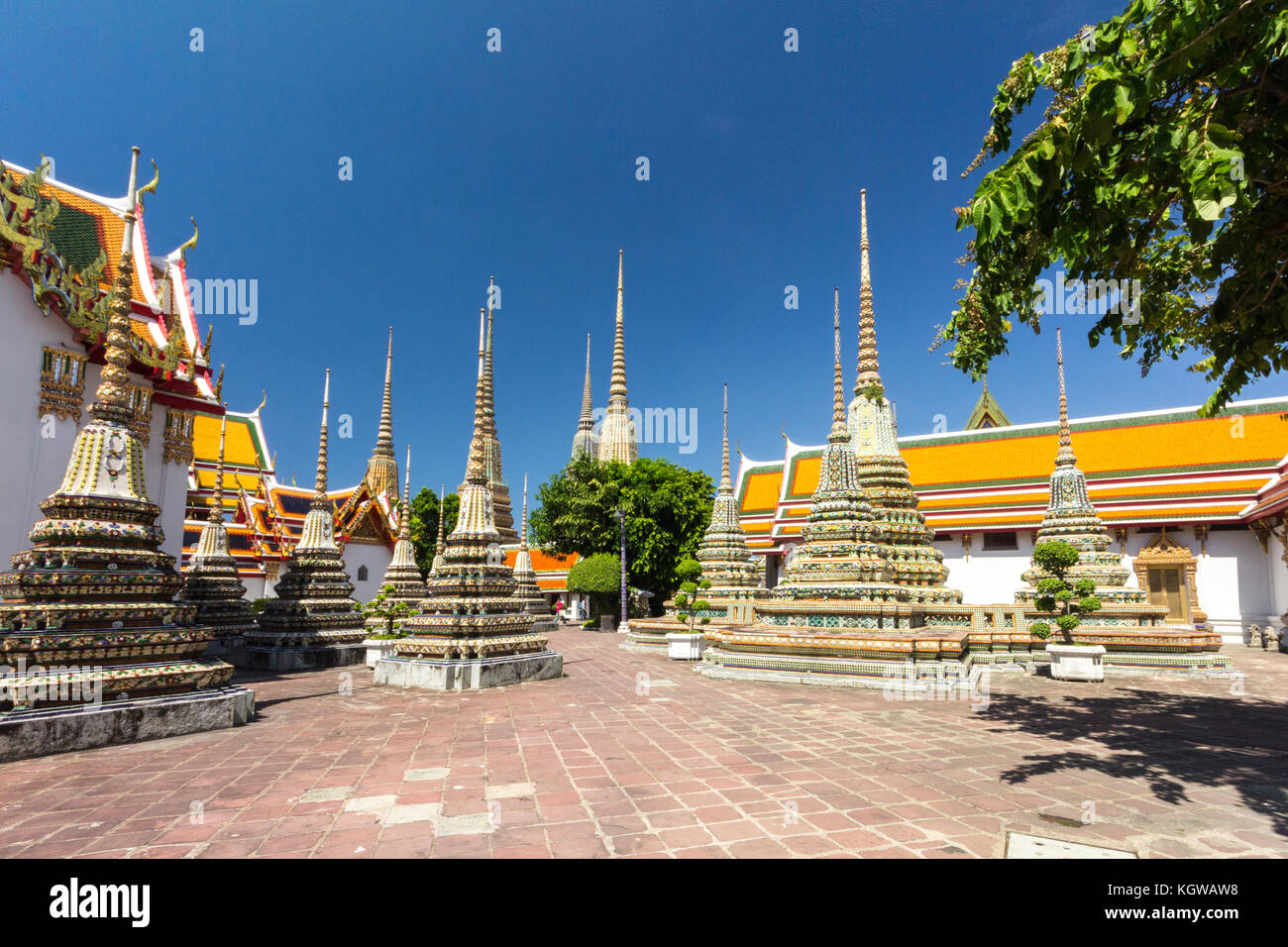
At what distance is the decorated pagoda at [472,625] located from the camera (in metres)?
10.4

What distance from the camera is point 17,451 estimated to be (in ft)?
30.6

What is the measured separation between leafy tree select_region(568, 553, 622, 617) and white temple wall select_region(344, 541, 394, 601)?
8295 millimetres

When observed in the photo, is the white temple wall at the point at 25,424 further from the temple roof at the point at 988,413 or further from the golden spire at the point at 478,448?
the temple roof at the point at 988,413

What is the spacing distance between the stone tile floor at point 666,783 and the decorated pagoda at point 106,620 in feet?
1.07

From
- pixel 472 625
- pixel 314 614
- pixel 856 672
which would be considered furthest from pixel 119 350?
pixel 856 672

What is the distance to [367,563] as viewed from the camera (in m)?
27.1

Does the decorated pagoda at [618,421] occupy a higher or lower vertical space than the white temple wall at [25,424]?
higher

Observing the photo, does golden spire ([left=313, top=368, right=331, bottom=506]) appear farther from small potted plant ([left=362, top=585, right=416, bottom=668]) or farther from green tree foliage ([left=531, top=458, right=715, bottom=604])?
green tree foliage ([left=531, top=458, right=715, bottom=604])

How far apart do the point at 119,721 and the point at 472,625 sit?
5.02m

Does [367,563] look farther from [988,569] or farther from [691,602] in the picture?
[988,569]

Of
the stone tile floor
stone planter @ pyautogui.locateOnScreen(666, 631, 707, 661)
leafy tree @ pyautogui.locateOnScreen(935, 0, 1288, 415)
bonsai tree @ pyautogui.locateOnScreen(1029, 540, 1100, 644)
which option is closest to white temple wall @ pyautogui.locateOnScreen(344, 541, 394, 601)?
stone planter @ pyautogui.locateOnScreen(666, 631, 707, 661)

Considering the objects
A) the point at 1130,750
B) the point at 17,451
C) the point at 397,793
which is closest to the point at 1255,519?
the point at 1130,750

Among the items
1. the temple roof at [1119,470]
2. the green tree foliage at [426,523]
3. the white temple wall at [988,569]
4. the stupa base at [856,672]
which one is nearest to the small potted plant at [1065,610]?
the stupa base at [856,672]
